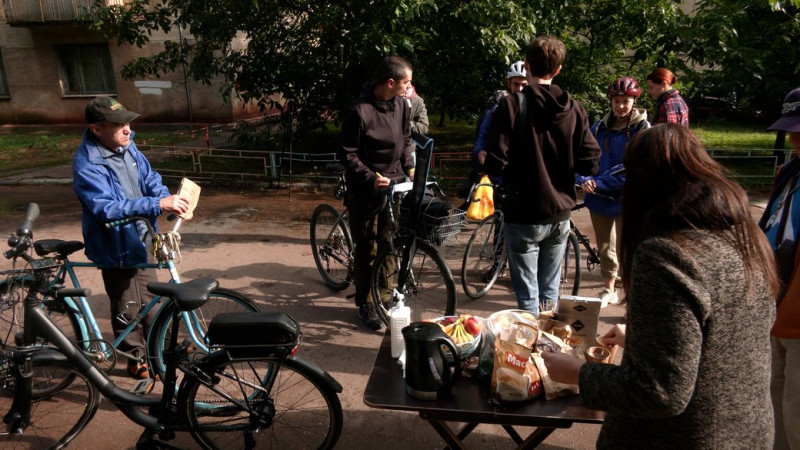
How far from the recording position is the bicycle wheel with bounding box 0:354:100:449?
3.20m

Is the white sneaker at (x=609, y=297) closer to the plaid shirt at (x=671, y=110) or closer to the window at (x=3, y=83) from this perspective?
the plaid shirt at (x=671, y=110)

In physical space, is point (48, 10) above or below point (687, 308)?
above

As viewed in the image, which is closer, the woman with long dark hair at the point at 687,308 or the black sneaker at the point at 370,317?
the woman with long dark hair at the point at 687,308

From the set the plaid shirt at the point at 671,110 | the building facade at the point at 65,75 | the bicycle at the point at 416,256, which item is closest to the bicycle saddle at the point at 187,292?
the bicycle at the point at 416,256

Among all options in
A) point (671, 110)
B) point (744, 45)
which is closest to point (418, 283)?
point (671, 110)

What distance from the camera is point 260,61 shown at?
930 centimetres

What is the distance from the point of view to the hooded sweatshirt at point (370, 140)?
4.27 metres

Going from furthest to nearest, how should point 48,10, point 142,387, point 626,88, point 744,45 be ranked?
point 48,10
point 744,45
point 626,88
point 142,387

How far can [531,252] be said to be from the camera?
3.61 metres

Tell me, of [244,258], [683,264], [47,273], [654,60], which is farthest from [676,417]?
[654,60]

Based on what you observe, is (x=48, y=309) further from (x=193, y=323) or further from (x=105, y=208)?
(x=193, y=323)

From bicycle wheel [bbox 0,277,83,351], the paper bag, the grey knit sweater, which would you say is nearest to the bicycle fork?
bicycle wheel [bbox 0,277,83,351]

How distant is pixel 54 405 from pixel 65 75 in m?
18.6

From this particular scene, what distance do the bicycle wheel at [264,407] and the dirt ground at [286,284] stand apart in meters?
0.23
